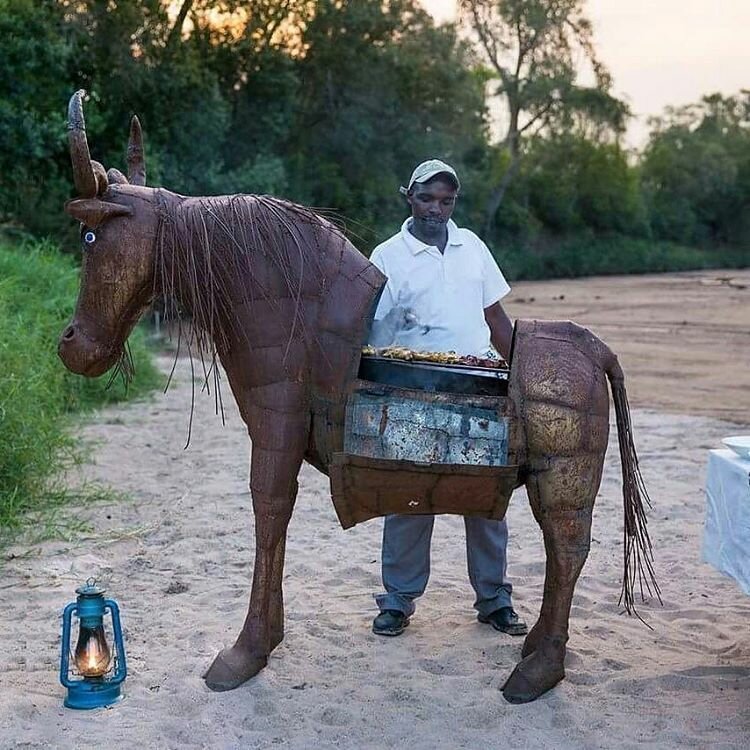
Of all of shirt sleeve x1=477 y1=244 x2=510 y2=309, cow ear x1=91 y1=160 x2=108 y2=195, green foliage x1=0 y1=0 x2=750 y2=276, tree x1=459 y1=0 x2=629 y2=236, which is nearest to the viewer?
cow ear x1=91 y1=160 x2=108 y2=195

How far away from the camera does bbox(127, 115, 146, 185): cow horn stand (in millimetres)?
3357

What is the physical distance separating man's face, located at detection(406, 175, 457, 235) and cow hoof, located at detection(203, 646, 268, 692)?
1.63 meters

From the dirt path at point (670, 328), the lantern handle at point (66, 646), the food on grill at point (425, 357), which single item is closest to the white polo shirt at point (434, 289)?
the food on grill at point (425, 357)

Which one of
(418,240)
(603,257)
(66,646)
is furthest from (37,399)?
(603,257)

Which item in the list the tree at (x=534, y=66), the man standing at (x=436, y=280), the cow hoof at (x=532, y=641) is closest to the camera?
the cow hoof at (x=532, y=641)

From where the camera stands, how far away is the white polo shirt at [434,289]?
11.9ft

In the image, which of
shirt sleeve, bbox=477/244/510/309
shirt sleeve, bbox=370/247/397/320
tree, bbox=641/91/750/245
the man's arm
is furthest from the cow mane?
tree, bbox=641/91/750/245

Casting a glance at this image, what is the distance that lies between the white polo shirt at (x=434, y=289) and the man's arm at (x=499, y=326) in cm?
15

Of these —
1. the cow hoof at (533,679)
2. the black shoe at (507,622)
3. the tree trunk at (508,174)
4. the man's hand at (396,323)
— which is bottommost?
the black shoe at (507,622)

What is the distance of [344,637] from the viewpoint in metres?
3.96

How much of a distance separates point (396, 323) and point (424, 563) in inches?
41.2

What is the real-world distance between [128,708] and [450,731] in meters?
1.05

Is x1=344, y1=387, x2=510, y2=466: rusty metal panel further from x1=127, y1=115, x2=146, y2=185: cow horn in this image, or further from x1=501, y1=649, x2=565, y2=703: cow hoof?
x1=127, y1=115, x2=146, y2=185: cow horn

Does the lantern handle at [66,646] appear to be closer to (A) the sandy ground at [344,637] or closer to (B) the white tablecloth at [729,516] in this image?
(A) the sandy ground at [344,637]
